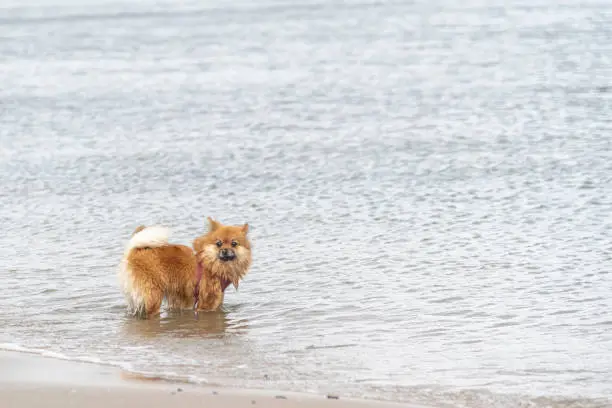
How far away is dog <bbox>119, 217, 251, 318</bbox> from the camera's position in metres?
9.42

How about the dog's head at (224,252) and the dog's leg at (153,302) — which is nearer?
the dog's leg at (153,302)

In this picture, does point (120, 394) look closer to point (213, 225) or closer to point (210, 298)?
point (210, 298)

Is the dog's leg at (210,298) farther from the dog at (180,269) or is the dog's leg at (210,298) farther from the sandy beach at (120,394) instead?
the sandy beach at (120,394)

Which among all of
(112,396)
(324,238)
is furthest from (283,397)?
(324,238)

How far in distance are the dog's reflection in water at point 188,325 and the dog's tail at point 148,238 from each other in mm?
596

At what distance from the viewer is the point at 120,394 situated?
695 centimetres

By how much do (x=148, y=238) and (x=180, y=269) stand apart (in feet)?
1.40

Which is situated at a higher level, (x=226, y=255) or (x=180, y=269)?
(x=226, y=255)

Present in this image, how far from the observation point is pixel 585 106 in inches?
809

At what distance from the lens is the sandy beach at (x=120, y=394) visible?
6.76 m

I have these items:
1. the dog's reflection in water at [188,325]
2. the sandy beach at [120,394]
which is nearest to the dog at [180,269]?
the dog's reflection in water at [188,325]

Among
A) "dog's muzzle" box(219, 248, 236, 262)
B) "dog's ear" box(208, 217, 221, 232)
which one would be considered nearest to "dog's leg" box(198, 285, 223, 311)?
"dog's muzzle" box(219, 248, 236, 262)

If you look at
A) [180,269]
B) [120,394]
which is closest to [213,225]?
[180,269]

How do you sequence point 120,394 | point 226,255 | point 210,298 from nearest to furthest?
point 120,394
point 226,255
point 210,298
